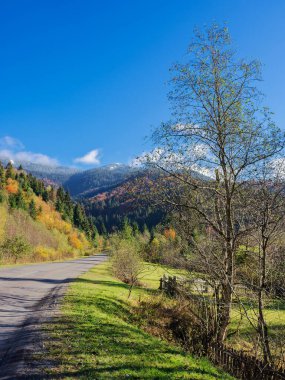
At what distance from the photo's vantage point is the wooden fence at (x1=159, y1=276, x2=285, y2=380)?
9.16 metres

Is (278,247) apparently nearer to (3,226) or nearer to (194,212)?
(194,212)

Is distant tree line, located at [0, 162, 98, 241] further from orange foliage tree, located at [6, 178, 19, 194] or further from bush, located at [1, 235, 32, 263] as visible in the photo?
bush, located at [1, 235, 32, 263]

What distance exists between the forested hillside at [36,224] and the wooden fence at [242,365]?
36.0 meters

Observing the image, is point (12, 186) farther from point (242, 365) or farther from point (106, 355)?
point (106, 355)

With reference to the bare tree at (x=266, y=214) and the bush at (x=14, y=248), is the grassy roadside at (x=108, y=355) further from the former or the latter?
the bush at (x=14, y=248)

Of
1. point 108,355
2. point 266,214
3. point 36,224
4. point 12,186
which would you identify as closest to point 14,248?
point 36,224

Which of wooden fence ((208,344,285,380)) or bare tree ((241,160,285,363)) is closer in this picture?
bare tree ((241,160,285,363))

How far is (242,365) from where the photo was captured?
10148 millimetres

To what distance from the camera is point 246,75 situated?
10.9 metres

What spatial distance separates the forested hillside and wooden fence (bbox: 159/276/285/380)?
36.0 meters

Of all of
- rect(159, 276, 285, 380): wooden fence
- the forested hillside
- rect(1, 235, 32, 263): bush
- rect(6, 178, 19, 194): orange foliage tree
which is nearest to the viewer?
rect(159, 276, 285, 380): wooden fence

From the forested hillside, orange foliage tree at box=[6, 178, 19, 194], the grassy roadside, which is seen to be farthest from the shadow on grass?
orange foliage tree at box=[6, 178, 19, 194]

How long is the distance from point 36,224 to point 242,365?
6985cm

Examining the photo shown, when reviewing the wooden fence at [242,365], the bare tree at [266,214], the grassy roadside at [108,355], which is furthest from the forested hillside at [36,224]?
the bare tree at [266,214]
